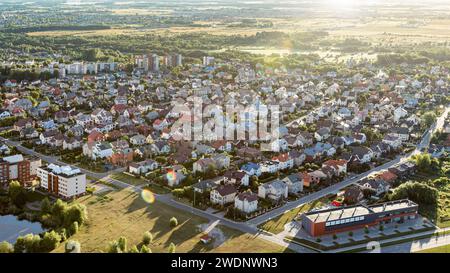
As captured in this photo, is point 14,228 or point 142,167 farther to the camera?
point 142,167

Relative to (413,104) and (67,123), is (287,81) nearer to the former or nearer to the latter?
(413,104)

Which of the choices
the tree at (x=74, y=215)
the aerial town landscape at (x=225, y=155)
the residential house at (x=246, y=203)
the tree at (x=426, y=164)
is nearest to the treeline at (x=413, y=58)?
the aerial town landscape at (x=225, y=155)

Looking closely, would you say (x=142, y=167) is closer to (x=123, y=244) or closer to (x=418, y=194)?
(x=123, y=244)

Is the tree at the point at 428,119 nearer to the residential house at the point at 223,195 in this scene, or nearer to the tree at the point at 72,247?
the residential house at the point at 223,195

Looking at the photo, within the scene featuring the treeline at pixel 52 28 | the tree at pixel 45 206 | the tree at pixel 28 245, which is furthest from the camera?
the treeline at pixel 52 28

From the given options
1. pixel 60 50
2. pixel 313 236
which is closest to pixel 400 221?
pixel 313 236

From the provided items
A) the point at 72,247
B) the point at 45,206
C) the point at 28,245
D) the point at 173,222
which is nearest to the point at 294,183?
the point at 173,222

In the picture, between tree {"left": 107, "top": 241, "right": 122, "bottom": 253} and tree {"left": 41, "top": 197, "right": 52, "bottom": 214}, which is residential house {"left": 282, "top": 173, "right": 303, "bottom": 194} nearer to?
tree {"left": 107, "top": 241, "right": 122, "bottom": 253}
